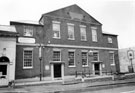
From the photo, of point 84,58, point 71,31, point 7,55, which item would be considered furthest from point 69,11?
point 7,55

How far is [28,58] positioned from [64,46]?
557cm

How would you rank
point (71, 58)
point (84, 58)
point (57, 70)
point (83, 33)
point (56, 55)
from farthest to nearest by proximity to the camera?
point (83, 33)
point (84, 58)
point (71, 58)
point (56, 55)
point (57, 70)

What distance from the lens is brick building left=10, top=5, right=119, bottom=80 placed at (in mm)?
17875

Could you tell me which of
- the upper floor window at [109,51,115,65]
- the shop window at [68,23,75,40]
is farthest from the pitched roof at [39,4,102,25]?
the upper floor window at [109,51,115,65]

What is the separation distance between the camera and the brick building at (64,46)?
704 inches

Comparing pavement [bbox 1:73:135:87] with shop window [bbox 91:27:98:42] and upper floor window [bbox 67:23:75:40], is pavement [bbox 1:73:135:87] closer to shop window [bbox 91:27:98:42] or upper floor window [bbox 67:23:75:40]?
upper floor window [bbox 67:23:75:40]

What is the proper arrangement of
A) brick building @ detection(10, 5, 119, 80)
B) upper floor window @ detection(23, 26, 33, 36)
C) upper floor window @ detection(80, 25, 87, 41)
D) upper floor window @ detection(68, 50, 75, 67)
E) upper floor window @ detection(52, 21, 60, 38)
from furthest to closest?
upper floor window @ detection(80, 25, 87, 41) → upper floor window @ detection(68, 50, 75, 67) → upper floor window @ detection(52, 21, 60, 38) → upper floor window @ detection(23, 26, 33, 36) → brick building @ detection(10, 5, 119, 80)

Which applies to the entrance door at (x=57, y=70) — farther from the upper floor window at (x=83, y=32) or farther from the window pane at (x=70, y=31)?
the upper floor window at (x=83, y=32)

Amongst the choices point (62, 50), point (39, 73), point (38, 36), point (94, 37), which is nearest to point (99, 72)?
point (94, 37)

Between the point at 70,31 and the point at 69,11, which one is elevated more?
the point at 69,11

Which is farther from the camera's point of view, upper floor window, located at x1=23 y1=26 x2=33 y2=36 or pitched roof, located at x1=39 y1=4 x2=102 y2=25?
pitched roof, located at x1=39 y1=4 x2=102 y2=25

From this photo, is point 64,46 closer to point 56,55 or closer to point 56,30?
point 56,55

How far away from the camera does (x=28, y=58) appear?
→ 58.5 ft

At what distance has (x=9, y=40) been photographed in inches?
603
